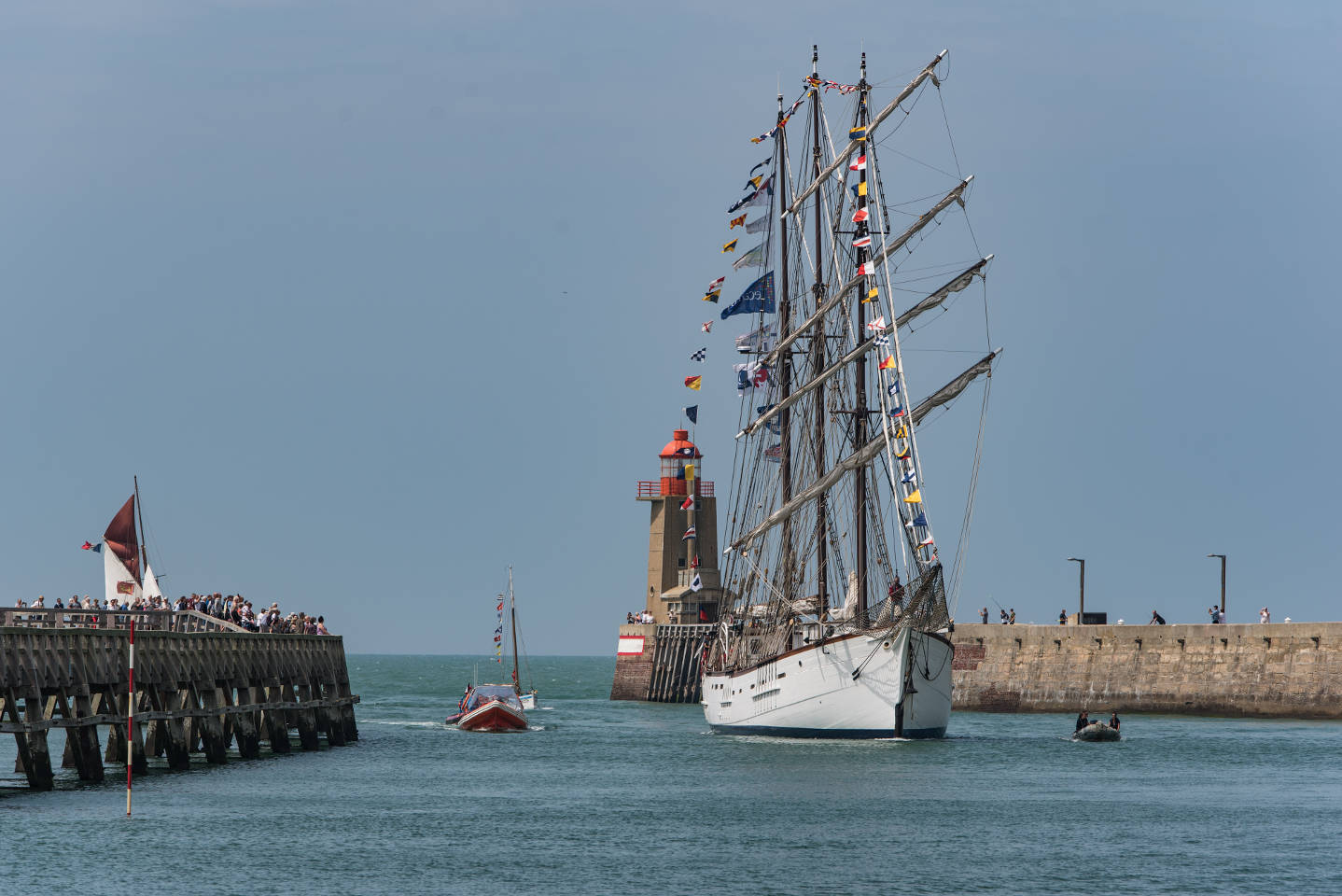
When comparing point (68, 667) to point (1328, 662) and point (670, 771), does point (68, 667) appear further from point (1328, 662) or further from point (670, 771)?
point (1328, 662)

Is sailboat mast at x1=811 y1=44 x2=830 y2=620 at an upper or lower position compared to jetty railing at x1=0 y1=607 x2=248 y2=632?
upper

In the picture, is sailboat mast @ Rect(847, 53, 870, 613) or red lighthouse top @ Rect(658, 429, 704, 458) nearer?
sailboat mast @ Rect(847, 53, 870, 613)

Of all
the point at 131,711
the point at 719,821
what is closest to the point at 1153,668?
the point at 719,821

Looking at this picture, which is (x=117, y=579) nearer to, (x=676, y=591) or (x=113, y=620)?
(x=113, y=620)

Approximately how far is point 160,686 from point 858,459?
3081 cm

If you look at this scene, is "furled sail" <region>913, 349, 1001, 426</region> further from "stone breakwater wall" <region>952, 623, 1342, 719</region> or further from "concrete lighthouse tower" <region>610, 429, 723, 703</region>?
"concrete lighthouse tower" <region>610, 429, 723, 703</region>

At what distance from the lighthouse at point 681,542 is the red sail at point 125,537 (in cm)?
5364

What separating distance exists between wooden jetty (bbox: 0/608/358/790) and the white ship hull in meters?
17.6

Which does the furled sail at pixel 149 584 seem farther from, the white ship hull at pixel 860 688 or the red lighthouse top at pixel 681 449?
the red lighthouse top at pixel 681 449

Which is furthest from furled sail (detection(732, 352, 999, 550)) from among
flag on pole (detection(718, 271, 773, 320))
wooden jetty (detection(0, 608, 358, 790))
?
wooden jetty (detection(0, 608, 358, 790))

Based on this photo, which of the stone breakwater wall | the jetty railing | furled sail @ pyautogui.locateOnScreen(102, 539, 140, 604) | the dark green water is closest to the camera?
the dark green water

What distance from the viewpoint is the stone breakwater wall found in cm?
7700

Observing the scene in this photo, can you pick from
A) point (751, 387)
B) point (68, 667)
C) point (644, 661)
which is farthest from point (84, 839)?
point (644, 661)

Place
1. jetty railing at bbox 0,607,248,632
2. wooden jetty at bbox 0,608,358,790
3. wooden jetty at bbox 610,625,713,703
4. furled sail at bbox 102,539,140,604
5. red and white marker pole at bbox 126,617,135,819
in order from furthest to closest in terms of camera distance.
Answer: wooden jetty at bbox 610,625,713,703 → furled sail at bbox 102,539,140,604 → jetty railing at bbox 0,607,248,632 → wooden jetty at bbox 0,608,358,790 → red and white marker pole at bbox 126,617,135,819
